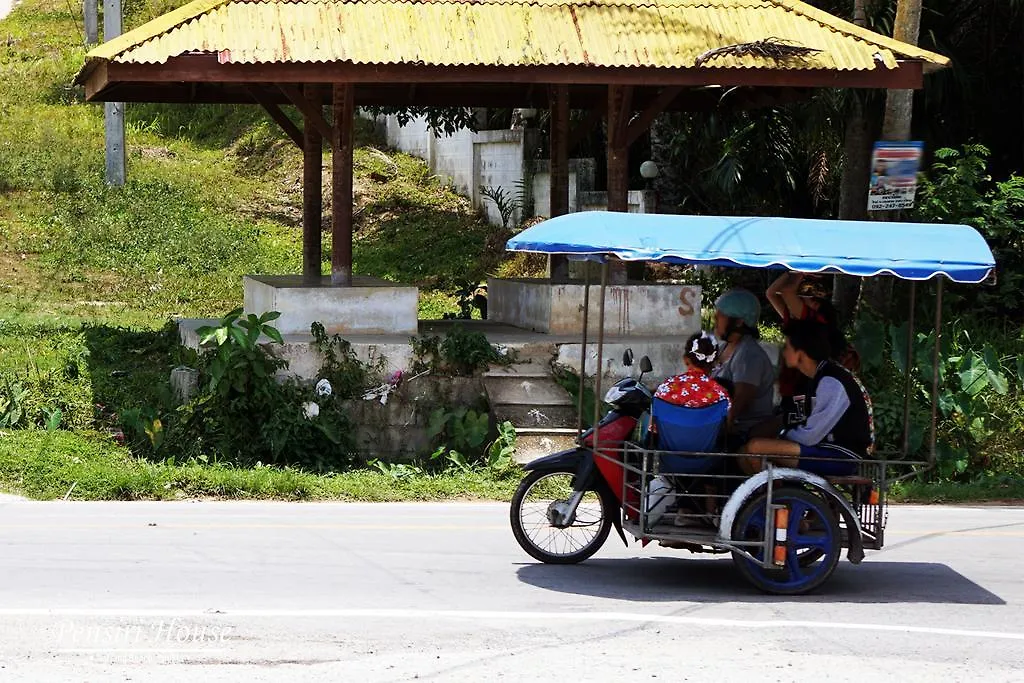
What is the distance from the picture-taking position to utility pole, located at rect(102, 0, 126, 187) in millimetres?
24656

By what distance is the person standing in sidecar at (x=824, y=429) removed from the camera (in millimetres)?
8359

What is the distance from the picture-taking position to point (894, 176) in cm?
1436

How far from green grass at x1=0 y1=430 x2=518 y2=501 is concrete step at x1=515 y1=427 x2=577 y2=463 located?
53 centimetres

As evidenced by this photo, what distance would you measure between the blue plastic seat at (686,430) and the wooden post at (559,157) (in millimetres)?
8457

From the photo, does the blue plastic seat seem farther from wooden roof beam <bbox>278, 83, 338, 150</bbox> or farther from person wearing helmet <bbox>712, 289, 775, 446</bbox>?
wooden roof beam <bbox>278, 83, 338, 150</bbox>

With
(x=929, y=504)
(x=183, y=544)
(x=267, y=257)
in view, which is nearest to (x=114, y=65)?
(x=183, y=544)

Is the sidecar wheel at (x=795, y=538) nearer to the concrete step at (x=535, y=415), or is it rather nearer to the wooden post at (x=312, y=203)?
the concrete step at (x=535, y=415)

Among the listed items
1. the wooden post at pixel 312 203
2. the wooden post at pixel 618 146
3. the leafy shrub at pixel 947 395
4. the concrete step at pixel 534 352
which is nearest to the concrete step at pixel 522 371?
the concrete step at pixel 534 352

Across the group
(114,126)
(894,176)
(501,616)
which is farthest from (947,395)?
(114,126)

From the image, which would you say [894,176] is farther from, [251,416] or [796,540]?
[796,540]

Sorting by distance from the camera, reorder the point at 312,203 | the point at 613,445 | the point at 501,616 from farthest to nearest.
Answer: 1. the point at 312,203
2. the point at 613,445
3. the point at 501,616

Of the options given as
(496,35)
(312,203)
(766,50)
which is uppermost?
(496,35)

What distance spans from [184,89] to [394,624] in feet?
36.5

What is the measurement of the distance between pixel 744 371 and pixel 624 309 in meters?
6.56
